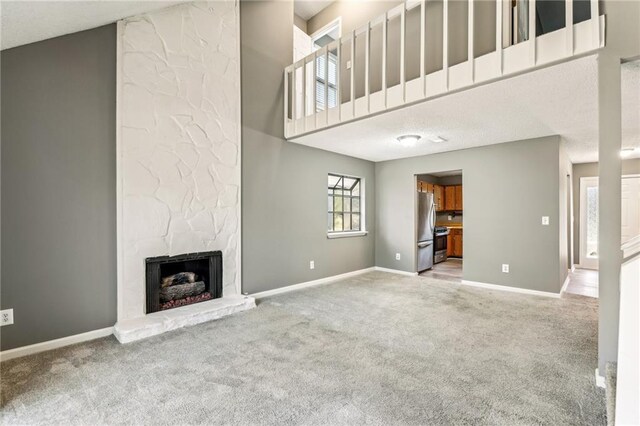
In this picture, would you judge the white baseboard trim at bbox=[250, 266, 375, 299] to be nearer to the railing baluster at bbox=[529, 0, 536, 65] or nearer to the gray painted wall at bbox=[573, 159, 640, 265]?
the railing baluster at bbox=[529, 0, 536, 65]

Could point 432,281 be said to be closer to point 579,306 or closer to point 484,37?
point 579,306

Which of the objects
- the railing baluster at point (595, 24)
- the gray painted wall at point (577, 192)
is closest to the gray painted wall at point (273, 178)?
the railing baluster at point (595, 24)

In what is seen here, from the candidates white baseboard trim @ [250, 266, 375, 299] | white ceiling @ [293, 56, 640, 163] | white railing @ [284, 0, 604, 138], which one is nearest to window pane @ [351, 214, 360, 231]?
white baseboard trim @ [250, 266, 375, 299]

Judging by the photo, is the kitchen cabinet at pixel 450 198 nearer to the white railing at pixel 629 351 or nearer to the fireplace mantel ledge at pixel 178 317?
the fireplace mantel ledge at pixel 178 317

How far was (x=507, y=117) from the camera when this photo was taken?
335 centimetres

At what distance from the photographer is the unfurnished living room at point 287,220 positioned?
75.2 inches

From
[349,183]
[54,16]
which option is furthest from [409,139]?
[54,16]

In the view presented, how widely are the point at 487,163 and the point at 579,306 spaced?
2191mm

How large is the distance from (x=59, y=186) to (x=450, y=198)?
7588mm

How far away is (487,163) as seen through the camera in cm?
456

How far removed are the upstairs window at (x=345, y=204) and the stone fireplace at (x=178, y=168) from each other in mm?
1942

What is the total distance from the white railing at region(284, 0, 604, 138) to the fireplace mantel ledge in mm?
2377

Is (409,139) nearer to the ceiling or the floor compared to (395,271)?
nearer to the ceiling

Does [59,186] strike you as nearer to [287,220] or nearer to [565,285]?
[287,220]
